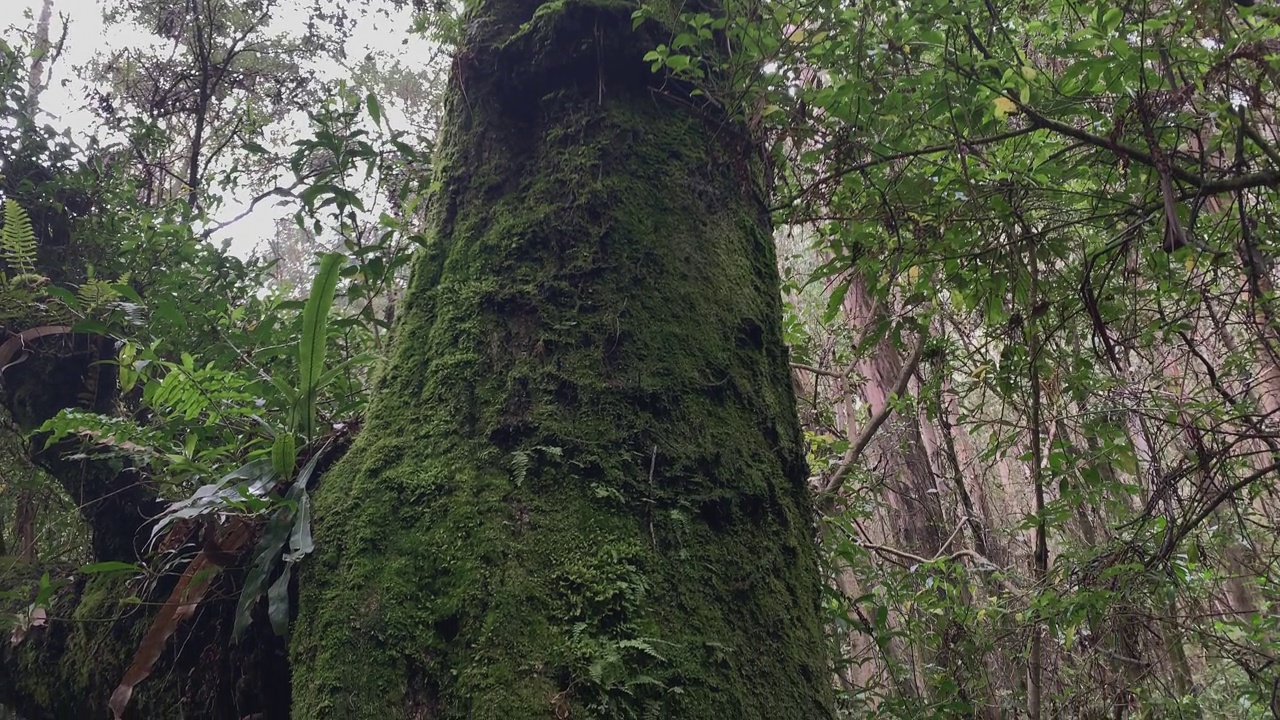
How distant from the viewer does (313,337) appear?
1941 mm

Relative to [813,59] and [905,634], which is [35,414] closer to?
[813,59]

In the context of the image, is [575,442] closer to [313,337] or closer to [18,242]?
[313,337]

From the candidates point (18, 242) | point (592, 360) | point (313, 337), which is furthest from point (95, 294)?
point (592, 360)

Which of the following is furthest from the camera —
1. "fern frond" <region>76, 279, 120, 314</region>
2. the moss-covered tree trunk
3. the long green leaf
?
"fern frond" <region>76, 279, 120, 314</region>

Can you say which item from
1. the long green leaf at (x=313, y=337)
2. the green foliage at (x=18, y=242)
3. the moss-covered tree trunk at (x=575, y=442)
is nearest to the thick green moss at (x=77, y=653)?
the long green leaf at (x=313, y=337)

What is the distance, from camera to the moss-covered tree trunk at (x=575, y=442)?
126cm

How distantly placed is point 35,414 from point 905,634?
11.5ft

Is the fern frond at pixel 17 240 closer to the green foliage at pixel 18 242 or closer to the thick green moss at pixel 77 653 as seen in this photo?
the green foliage at pixel 18 242

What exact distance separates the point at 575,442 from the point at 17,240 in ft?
7.95

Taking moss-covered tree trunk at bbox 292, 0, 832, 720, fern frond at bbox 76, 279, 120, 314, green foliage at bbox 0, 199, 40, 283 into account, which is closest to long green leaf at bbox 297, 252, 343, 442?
moss-covered tree trunk at bbox 292, 0, 832, 720

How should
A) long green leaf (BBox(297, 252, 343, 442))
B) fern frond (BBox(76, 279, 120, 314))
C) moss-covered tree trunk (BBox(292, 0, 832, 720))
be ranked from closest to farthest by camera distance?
moss-covered tree trunk (BBox(292, 0, 832, 720)) → long green leaf (BBox(297, 252, 343, 442)) → fern frond (BBox(76, 279, 120, 314))

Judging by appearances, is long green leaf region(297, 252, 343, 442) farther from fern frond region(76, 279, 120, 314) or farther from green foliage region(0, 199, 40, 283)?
green foliage region(0, 199, 40, 283)

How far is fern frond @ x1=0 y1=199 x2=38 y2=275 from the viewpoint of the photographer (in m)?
2.49

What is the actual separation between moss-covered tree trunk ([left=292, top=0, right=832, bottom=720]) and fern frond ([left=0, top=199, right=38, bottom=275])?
164cm
